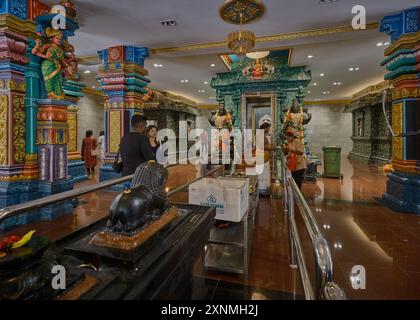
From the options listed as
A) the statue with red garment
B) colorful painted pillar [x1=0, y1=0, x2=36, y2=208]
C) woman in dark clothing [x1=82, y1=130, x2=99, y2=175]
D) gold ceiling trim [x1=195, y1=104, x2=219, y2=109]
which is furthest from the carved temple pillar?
gold ceiling trim [x1=195, y1=104, x2=219, y2=109]

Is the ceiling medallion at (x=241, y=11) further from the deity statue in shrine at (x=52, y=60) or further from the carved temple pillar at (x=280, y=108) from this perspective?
the carved temple pillar at (x=280, y=108)

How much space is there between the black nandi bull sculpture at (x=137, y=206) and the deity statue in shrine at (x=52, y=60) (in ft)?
11.6

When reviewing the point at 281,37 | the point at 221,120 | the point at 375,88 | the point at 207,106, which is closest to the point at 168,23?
the point at 281,37

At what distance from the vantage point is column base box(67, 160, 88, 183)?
23.3ft

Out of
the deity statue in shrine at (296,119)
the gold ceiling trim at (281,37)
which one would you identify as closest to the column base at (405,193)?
the gold ceiling trim at (281,37)

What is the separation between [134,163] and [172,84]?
9.47 m

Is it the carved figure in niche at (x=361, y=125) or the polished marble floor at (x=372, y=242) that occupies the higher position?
the carved figure in niche at (x=361, y=125)

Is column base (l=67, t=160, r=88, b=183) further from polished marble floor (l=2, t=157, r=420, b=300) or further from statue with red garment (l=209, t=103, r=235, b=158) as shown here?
statue with red garment (l=209, t=103, r=235, b=158)

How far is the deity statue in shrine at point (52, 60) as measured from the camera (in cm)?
375

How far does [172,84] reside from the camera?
11742mm

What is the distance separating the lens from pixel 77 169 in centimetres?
736

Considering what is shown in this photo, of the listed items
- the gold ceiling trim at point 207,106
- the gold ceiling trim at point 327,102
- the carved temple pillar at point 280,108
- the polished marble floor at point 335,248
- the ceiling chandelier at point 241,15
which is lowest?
the polished marble floor at point 335,248
